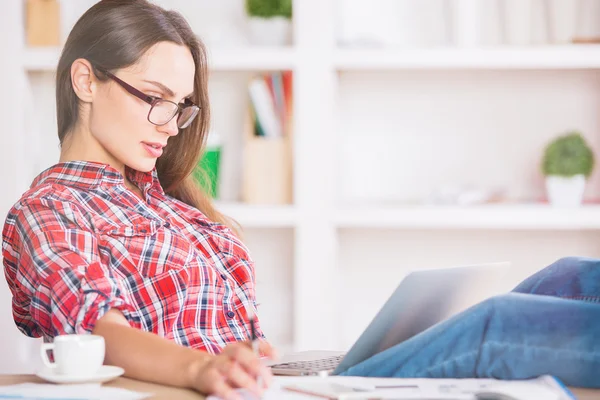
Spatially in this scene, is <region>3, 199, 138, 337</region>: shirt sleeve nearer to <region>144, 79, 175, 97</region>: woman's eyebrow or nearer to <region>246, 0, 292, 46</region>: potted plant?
<region>144, 79, 175, 97</region>: woman's eyebrow

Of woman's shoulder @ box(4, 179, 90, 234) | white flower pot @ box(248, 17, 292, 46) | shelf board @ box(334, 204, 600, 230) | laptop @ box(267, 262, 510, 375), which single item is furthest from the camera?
white flower pot @ box(248, 17, 292, 46)

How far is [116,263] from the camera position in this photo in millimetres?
1312

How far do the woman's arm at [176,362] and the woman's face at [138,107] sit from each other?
1.30 feet

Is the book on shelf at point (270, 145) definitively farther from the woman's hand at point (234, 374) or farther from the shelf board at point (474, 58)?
the woman's hand at point (234, 374)

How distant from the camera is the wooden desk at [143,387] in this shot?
94 centimetres

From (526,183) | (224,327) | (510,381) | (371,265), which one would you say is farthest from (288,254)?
(510,381)

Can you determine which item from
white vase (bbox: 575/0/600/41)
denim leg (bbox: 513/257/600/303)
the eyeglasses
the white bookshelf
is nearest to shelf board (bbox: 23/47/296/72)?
the white bookshelf

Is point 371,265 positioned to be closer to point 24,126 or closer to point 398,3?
point 398,3

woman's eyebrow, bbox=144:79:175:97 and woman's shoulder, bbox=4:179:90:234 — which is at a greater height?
woman's eyebrow, bbox=144:79:175:97

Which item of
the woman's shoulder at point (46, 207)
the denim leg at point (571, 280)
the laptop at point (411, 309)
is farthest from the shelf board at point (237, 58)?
the denim leg at point (571, 280)

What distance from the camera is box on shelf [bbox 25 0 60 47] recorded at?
269 centimetres

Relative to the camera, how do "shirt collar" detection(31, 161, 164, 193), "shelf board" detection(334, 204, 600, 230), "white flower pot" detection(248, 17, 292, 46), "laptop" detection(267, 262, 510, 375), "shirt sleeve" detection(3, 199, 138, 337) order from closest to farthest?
"laptop" detection(267, 262, 510, 375) → "shirt sleeve" detection(3, 199, 138, 337) → "shirt collar" detection(31, 161, 164, 193) → "shelf board" detection(334, 204, 600, 230) → "white flower pot" detection(248, 17, 292, 46)

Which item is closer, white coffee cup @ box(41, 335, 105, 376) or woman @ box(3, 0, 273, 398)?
white coffee cup @ box(41, 335, 105, 376)

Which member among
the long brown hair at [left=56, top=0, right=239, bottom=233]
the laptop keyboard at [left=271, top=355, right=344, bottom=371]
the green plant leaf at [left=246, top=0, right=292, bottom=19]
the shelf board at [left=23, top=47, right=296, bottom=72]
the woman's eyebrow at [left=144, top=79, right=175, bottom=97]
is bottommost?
the laptop keyboard at [left=271, top=355, right=344, bottom=371]
